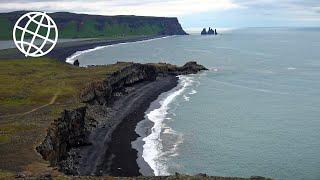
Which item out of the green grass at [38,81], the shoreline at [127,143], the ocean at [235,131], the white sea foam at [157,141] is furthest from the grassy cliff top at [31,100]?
the ocean at [235,131]

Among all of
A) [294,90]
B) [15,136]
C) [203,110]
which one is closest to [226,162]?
[15,136]

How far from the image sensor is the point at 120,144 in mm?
85938

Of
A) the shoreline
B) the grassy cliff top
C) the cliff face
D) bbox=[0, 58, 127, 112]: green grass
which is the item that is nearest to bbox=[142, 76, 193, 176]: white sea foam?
the shoreline

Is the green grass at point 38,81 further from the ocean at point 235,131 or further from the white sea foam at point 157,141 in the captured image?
the ocean at point 235,131

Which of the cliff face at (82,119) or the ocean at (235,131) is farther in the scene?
the ocean at (235,131)

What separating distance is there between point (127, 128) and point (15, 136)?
3413 cm

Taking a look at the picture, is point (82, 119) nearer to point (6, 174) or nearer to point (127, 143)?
point (127, 143)

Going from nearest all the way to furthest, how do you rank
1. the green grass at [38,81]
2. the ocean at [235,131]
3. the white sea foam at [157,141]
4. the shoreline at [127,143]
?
1. the shoreline at [127,143]
2. the ocean at [235,131]
3. the white sea foam at [157,141]
4. the green grass at [38,81]

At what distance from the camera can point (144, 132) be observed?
313 feet

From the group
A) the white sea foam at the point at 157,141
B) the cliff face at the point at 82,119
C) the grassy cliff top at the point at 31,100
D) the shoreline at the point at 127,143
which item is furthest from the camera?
Result: the white sea foam at the point at 157,141

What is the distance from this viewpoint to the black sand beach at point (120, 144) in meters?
70.7

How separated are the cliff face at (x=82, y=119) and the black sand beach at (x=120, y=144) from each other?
220 cm

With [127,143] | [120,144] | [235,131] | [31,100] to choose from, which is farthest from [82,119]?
[235,131]

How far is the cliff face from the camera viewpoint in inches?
2613
